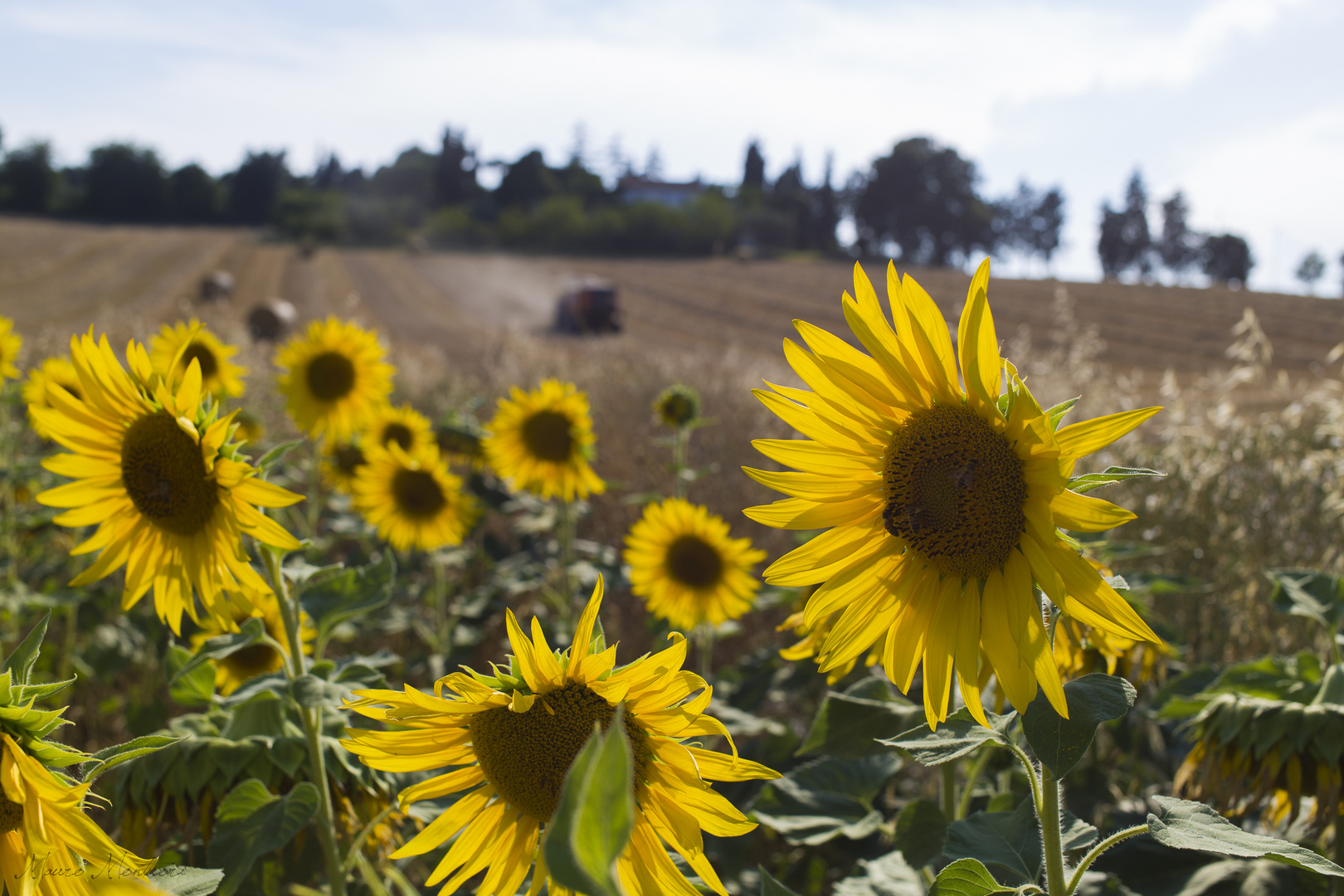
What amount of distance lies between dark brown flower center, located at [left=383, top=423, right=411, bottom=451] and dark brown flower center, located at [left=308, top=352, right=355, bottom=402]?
0.85 feet

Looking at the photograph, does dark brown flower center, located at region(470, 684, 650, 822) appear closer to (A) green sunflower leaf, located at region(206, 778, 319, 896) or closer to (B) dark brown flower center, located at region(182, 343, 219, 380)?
(A) green sunflower leaf, located at region(206, 778, 319, 896)

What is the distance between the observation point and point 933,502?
1.14 meters

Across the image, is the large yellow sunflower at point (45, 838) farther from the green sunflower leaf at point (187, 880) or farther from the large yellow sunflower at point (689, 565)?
the large yellow sunflower at point (689, 565)

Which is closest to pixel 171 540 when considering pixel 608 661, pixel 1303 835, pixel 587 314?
pixel 608 661

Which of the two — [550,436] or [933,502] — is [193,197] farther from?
[933,502]

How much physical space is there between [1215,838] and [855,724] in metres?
0.60

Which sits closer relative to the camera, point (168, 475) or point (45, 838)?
point (45, 838)

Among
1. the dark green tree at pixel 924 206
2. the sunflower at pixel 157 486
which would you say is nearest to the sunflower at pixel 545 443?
the sunflower at pixel 157 486

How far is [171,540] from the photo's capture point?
1.56 meters

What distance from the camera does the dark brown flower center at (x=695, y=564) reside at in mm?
2949

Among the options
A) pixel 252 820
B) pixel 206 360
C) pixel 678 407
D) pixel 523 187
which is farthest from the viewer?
pixel 523 187

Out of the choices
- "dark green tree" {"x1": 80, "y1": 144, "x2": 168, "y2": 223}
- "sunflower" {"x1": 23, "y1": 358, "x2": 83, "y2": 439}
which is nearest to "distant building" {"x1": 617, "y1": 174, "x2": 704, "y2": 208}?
"dark green tree" {"x1": 80, "y1": 144, "x2": 168, "y2": 223}

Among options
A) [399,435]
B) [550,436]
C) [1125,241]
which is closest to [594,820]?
[550,436]

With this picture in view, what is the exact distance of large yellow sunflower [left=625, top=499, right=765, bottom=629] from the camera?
114 inches
